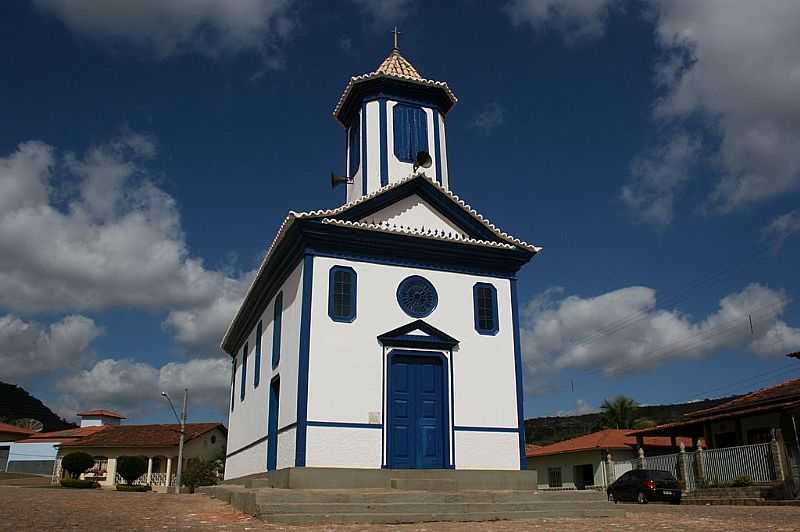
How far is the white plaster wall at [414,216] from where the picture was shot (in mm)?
16250

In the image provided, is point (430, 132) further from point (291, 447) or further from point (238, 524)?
point (238, 524)

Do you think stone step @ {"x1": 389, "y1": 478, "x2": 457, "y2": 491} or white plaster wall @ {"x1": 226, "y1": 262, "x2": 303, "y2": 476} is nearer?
stone step @ {"x1": 389, "y1": 478, "x2": 457, "y2": 491}

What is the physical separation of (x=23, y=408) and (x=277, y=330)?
251 ft

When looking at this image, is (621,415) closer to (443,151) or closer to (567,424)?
(567,424)

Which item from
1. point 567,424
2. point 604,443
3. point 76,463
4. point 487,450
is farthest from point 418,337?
point 567,424

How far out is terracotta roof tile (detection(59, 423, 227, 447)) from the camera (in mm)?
45281

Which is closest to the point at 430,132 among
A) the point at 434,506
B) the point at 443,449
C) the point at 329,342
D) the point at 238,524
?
the point at 329,342

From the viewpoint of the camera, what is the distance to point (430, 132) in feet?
61.7

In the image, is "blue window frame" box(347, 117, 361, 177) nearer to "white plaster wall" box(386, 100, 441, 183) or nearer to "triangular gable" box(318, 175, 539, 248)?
"white plaster wall" box(386, 100, 441, 183)

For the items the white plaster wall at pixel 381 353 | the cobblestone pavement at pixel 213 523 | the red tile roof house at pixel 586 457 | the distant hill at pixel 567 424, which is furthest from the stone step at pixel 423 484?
the distant hill at pixel 567 424

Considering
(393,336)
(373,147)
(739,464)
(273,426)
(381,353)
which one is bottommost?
(739,464)

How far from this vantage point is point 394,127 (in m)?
18.5

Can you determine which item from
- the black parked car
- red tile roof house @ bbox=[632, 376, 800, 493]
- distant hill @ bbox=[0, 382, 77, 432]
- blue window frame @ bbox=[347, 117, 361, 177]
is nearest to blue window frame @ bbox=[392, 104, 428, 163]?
blue window frame @ bbox=[347, 117, 361, 177]

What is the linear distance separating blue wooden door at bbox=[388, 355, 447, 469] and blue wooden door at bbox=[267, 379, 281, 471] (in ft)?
9.53
